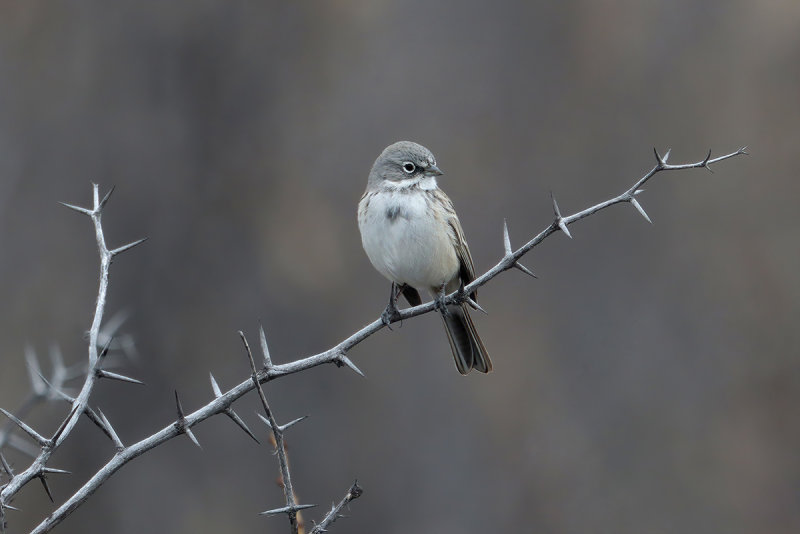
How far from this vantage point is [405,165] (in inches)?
252

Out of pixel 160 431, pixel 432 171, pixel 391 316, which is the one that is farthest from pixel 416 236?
pixel 160 431

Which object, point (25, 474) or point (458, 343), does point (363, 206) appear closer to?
point (458, 343)

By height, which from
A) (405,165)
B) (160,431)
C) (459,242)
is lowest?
(160,431)

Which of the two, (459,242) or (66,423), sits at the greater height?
(459,242)

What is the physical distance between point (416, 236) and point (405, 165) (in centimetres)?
62

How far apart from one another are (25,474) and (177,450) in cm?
861

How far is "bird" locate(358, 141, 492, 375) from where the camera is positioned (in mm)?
6074

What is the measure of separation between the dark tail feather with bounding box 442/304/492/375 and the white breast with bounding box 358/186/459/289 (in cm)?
34

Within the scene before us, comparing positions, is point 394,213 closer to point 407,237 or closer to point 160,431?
point 407,237

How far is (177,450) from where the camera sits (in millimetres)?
11266

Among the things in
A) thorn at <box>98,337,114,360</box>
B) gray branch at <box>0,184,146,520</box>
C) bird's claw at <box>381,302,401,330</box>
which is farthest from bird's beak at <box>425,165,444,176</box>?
thorn at <box>98,337,114,360</box>

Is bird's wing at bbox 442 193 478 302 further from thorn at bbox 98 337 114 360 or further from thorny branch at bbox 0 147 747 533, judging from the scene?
thorn at bbox 98 337 114 360

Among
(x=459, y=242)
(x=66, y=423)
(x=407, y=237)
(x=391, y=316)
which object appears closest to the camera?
(x=66, y=423)

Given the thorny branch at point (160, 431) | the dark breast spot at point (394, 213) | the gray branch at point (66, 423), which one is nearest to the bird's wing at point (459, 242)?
the dark breast spot at point (394, 213)
